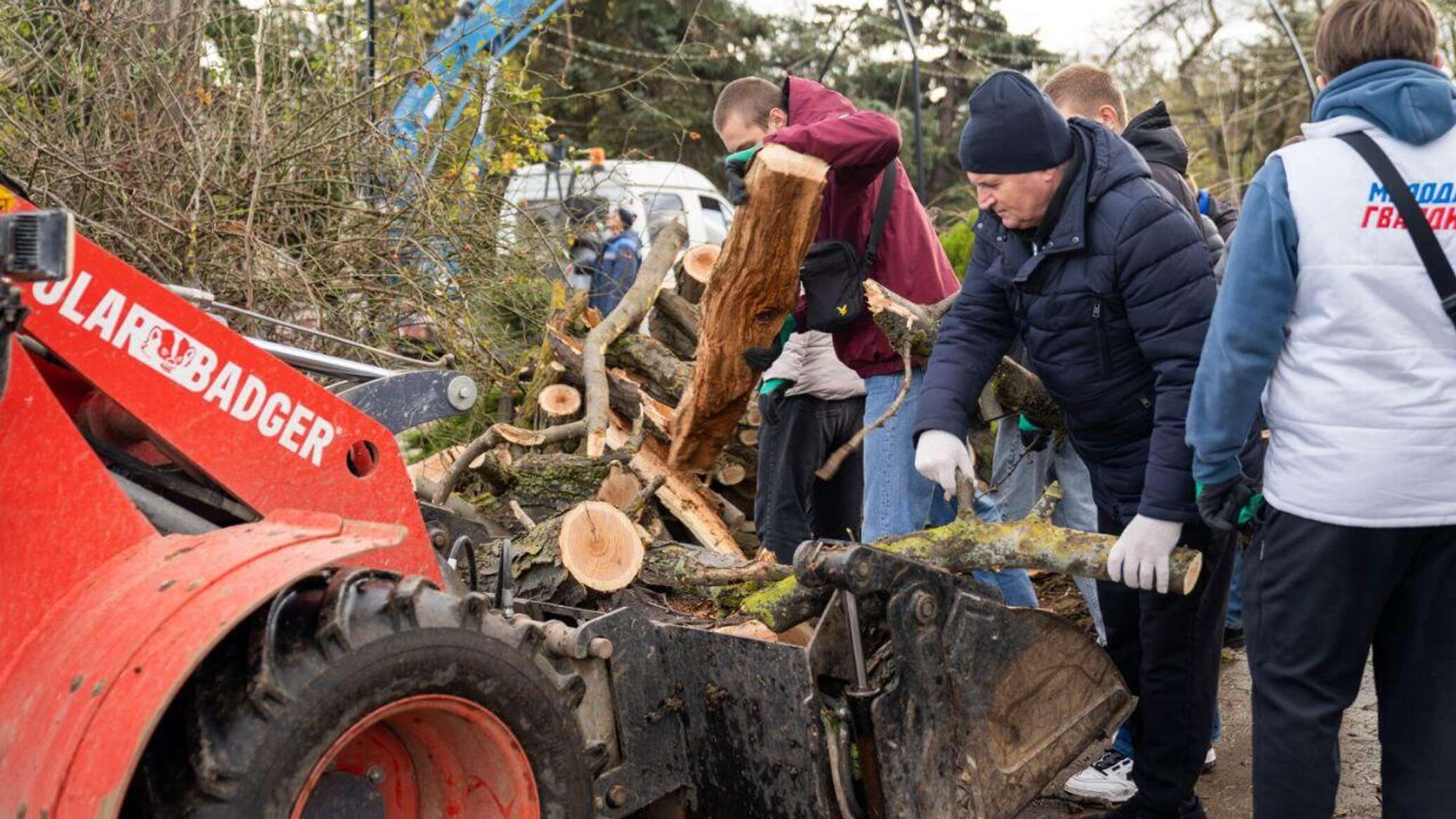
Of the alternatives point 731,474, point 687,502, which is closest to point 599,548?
point 687,502

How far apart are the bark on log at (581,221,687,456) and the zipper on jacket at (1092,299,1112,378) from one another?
2.78 meters

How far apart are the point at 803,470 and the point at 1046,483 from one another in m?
0.91

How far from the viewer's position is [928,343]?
4258mm

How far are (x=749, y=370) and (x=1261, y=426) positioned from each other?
6.00 feet

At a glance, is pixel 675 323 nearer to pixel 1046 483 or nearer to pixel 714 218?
pixel 1046 483

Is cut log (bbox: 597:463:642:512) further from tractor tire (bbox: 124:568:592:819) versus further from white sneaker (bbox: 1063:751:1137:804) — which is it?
tractor tire (bbox: 124:568:592:819)

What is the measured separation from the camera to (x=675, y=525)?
5934 mm

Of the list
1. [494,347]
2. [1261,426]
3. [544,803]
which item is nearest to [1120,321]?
[1261,426]

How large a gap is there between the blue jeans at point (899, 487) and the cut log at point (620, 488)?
136 cm

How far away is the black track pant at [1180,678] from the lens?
11.0ft

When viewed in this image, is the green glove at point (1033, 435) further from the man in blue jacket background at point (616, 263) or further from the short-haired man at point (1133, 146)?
the man in blue jacket background at point (616, 263)

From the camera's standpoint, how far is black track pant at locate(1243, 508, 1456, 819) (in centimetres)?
270

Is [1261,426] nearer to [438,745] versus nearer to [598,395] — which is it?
[438,745]

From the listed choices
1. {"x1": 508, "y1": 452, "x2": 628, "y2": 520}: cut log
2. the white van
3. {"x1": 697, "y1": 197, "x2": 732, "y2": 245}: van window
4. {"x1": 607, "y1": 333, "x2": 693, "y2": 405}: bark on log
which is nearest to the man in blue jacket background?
the white van
